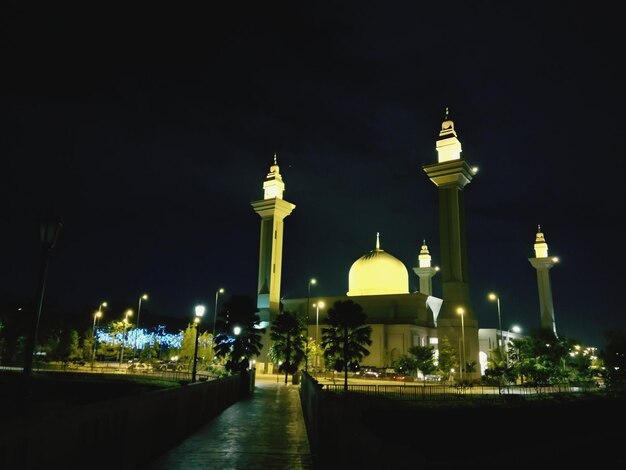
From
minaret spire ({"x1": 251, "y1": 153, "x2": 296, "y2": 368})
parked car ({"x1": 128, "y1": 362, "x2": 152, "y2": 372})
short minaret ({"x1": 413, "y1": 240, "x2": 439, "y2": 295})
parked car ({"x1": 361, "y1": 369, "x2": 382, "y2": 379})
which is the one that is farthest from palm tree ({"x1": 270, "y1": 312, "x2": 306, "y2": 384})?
short minaret ({"x1": 413, "y1": 240, "x2": 439, "y2": 295})

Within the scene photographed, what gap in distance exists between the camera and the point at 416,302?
66.4 m

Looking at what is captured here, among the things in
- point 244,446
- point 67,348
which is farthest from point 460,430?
point 67,348


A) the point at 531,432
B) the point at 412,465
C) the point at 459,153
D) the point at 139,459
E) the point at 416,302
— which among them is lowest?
the point at 531,432

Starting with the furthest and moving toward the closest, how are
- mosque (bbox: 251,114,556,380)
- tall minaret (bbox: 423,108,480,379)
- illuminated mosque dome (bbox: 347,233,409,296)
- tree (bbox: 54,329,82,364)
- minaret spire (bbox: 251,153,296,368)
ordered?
illuminated mosque dome (bbox: 347,233,409,296)
minaret spire (bbox: 251,153,296,368)
tree (bbox: 54,329,82,364)
mosque (bbox: 251,114,556,380)
tall minaret (bbox: 423,108,480,379)

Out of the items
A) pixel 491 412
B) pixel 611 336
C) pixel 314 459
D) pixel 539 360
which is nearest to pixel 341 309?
pixel 491 412

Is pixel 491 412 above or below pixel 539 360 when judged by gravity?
below

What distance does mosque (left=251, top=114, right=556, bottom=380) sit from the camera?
53.6m

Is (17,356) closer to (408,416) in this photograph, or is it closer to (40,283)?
(408,416)

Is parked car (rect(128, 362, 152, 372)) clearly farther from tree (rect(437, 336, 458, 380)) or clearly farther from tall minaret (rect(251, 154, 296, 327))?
tree (rect(437, 336, 458, 380))

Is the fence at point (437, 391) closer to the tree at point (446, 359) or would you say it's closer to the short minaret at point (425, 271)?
the tree at point (446, 359)

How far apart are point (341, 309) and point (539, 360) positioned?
838 inches

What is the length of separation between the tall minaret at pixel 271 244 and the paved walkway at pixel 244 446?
4928cm

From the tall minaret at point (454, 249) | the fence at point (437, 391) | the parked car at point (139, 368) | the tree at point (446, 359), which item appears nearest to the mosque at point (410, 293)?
the tall minaret at point (454, 249)

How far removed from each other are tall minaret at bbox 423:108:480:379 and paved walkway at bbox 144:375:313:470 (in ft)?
123
